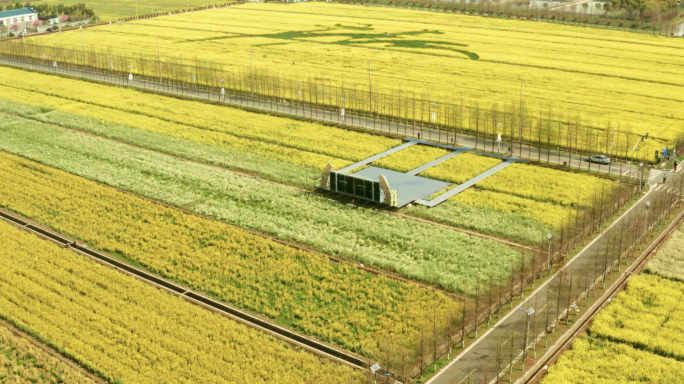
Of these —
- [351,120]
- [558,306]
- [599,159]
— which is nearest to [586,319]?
[558,306]

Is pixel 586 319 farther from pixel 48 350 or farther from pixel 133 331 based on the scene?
pixel 48 350

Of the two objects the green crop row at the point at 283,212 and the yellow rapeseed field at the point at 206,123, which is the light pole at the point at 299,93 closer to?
the yellow rapeseed field at the point at 206,123

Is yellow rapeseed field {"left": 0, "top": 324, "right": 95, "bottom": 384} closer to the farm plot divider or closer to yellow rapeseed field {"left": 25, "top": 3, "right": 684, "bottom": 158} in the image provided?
the farm plot divider

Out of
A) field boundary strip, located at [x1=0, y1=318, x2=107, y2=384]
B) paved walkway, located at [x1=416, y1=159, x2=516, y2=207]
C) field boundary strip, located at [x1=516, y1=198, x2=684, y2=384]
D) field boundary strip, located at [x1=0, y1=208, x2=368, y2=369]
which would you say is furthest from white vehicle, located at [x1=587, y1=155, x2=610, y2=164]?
field boundary strip, located at [x1=0, y1=318, x2=107, y2=384]

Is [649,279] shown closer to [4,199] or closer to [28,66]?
[4,199]

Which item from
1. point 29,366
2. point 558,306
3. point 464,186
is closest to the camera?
point 29,366

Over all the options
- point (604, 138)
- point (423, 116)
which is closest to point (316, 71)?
point (423, 116)

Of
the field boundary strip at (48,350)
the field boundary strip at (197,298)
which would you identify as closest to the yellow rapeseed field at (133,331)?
the field boundary strip at (48,350)
